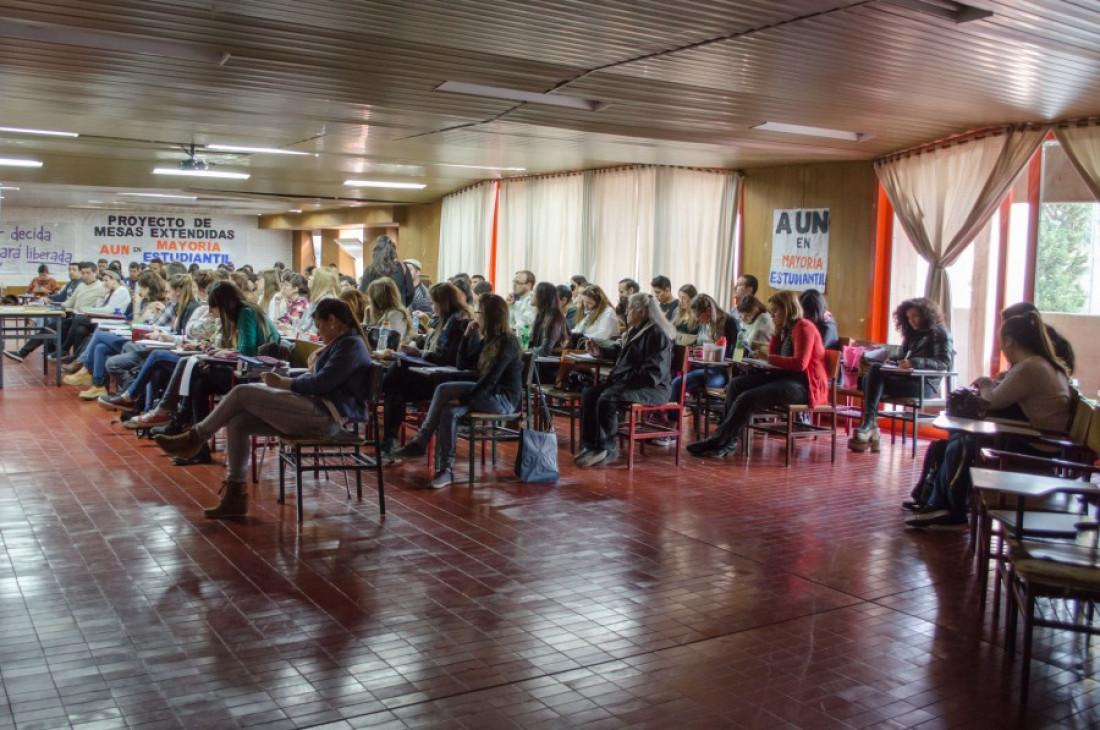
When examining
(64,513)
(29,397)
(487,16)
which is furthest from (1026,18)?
(29,397)

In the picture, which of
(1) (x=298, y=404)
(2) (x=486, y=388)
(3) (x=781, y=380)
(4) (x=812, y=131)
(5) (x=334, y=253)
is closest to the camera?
(1) (x=298, y=404)

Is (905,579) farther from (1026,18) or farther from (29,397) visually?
(29,397)

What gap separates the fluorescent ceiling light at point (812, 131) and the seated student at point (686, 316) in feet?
6.07

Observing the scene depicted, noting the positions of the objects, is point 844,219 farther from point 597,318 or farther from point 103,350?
point 103,350

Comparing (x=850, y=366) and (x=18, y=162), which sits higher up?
(x=18, y=162)

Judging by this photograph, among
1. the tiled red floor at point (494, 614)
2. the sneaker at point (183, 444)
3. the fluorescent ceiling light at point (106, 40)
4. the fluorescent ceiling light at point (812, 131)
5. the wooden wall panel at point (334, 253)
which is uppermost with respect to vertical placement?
the fluorescent ceiling light at point (812, 131)

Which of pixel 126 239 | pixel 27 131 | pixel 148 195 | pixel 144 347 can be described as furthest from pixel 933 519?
pixel 126 239

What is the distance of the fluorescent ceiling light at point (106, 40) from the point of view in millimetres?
5871

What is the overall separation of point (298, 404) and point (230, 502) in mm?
705

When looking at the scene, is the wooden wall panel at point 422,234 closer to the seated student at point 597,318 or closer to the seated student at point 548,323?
the seated student at point 597,318

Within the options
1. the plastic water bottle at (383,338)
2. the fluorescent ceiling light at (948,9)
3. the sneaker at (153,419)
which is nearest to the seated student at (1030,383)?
the fluorescent ceiling light at (948,9)

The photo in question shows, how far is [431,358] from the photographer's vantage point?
727 cm

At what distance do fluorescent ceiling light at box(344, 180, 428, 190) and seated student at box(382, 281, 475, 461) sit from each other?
28.9 ft

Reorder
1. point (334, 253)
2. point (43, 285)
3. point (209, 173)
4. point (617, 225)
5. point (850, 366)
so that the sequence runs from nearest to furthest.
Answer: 1. point (850, 366)
2. point (617, 225)
3. point (209, 173)
4. point (43, 285)
5. point (334, 253)
